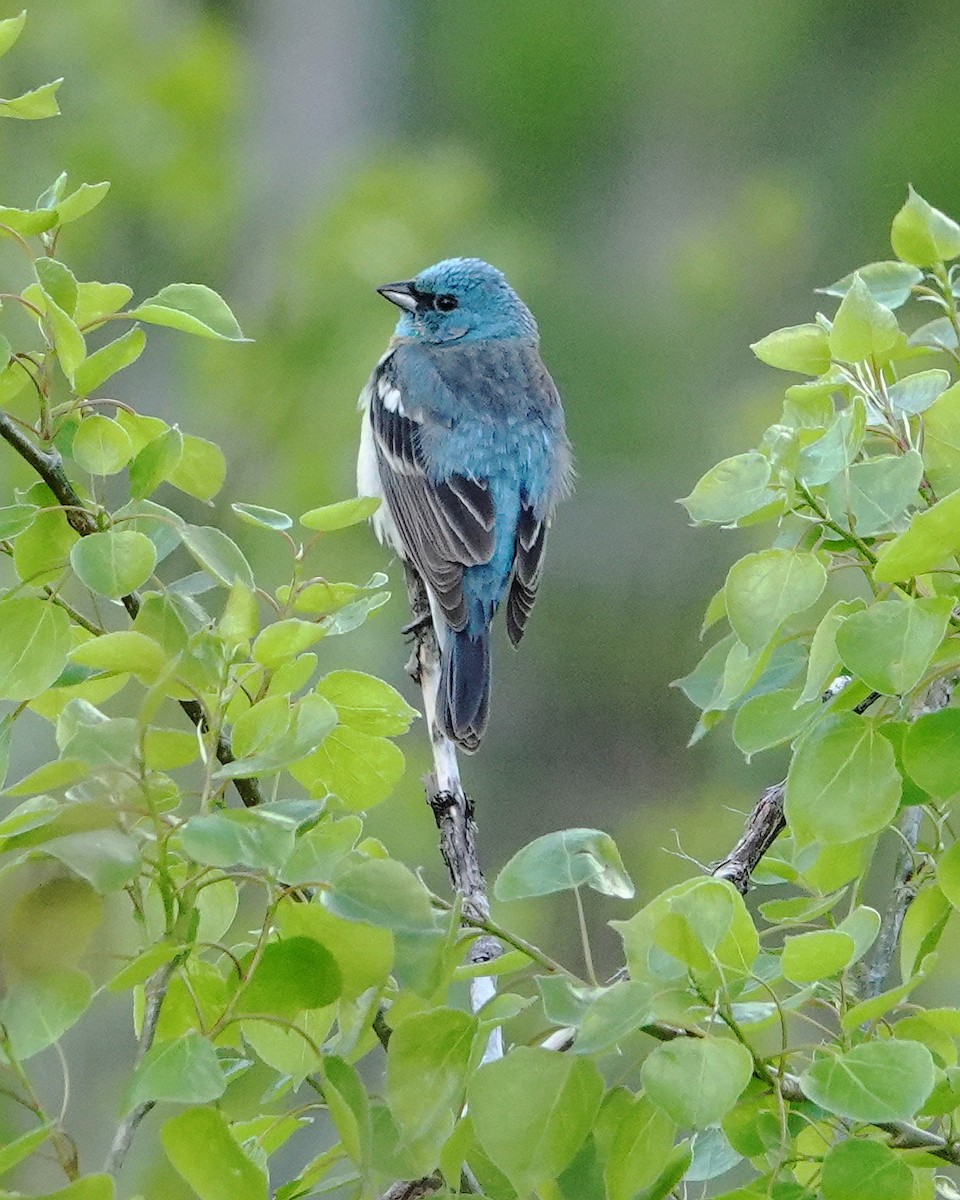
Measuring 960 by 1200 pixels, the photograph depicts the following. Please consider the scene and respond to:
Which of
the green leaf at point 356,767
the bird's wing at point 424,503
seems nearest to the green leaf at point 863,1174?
the green leaf at point 356,767

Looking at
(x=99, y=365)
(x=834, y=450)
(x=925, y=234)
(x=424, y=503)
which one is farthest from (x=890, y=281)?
(x=424, y=503)

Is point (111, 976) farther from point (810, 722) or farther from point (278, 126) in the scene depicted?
point (278, 126)

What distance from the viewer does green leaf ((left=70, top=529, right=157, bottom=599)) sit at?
122 centimetres

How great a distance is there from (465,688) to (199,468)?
1780mm

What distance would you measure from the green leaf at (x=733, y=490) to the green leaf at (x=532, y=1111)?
1.36 feet

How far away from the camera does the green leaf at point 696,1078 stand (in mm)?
1011

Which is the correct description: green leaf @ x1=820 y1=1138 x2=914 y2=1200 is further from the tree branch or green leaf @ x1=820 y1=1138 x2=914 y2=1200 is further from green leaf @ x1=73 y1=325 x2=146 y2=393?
green leaf @ x1=73 y1=325 x2=146 y2=393

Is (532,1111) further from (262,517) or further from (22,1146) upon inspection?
(262,517)

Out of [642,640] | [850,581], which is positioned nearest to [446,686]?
[850,581]

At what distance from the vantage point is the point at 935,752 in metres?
1.16

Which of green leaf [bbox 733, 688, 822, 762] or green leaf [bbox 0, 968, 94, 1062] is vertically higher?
green leaf [bbox 0, 968, 94, 1062]

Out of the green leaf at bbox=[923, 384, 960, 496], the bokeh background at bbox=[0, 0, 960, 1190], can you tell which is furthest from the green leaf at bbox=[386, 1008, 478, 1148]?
the bokeh background at bbox=[0, 0, 960, 1190]

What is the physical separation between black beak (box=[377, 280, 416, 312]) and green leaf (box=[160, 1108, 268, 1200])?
367 cm

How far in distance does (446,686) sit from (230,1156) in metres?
2.15
